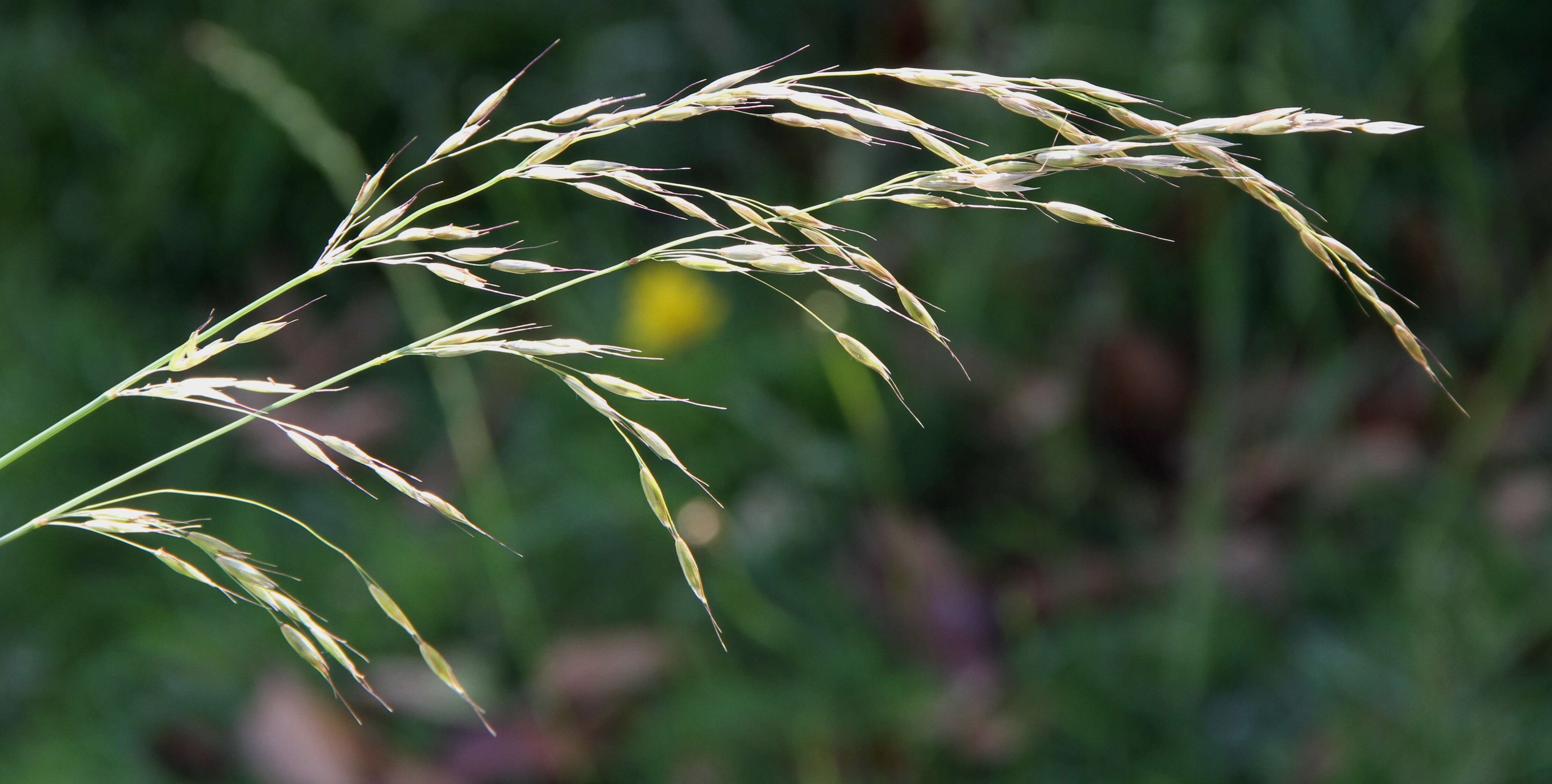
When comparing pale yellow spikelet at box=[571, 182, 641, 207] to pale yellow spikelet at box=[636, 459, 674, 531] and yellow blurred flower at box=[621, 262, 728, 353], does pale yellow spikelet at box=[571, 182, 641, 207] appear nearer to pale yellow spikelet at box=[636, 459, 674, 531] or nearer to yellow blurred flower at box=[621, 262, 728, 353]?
pale yellow spikelet at box=[636, 459, 674, 531]

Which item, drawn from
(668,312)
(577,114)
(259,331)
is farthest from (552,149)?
(668,312)

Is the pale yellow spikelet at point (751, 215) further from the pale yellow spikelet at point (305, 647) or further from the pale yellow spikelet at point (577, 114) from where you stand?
the pale yellow spikelet at point (305, 647)

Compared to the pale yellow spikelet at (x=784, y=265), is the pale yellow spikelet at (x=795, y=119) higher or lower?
higher

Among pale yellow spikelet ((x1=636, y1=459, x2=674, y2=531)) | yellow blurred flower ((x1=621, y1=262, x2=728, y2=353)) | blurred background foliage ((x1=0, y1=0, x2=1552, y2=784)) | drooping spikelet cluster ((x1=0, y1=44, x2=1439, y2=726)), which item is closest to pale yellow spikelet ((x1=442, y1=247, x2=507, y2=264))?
drooping spikelet cluster ((x1=0, y1=44, x2=1439, y2=726))

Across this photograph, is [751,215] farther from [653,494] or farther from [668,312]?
[668,312]

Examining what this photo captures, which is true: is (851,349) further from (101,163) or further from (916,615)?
(101,163)

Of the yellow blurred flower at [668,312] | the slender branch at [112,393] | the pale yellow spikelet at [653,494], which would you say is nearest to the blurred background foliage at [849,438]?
the yellow blurred flower at [668,312]

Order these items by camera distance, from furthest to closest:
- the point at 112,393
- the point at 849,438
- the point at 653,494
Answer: the point at 849,438 → the point at 653,494 → the point at 112,393

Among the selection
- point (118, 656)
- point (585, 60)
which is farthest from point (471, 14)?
point (118, 656)
